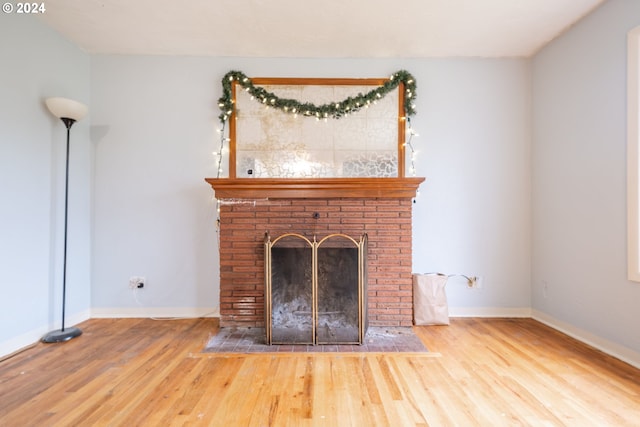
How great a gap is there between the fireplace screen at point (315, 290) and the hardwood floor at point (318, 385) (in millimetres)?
254

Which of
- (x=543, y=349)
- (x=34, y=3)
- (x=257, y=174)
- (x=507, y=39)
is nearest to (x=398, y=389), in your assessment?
(x=543, y=349)

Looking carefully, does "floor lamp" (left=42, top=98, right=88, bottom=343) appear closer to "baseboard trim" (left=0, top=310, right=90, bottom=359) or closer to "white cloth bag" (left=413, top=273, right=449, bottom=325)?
"baseboard trim" (left=0, top=310, right=90, bottom=359)

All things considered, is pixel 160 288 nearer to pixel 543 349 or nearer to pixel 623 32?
pixel 543 349

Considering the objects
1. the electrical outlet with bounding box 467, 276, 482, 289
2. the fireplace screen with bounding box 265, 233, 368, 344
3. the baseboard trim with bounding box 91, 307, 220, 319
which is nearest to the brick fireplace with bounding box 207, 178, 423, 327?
the fireplace screen with bounding box 265, 233, 368, 344

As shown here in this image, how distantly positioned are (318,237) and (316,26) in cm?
180

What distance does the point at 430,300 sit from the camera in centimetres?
294

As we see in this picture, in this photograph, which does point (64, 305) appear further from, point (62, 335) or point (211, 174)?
point (211, 174)

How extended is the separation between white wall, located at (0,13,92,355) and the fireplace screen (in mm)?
1840

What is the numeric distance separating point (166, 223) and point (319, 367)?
205 centimetres

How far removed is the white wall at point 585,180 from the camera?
2.23 meters

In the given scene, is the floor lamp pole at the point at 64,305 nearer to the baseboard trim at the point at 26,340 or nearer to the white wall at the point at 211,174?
the baseboard trim at the point at 26,340

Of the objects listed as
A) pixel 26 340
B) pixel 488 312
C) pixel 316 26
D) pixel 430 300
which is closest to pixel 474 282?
pixel 488 312

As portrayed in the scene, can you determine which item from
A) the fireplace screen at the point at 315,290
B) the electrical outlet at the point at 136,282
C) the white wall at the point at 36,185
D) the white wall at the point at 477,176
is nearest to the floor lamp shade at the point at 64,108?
the white wall at the point at 36,185

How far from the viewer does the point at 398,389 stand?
71.9 inches
